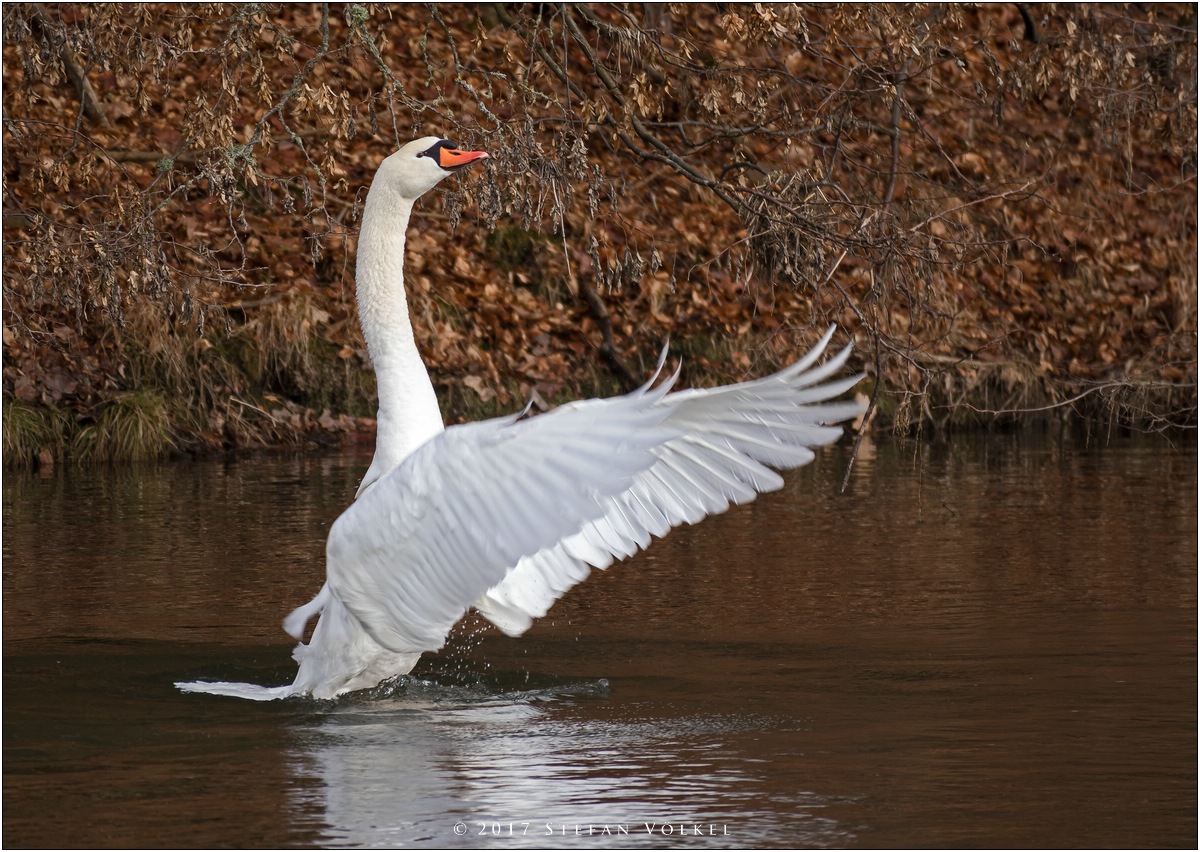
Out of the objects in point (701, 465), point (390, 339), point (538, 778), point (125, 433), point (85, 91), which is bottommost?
point (538, 778)

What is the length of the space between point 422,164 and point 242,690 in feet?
7.75

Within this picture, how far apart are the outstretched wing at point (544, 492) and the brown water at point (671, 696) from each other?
519 mm

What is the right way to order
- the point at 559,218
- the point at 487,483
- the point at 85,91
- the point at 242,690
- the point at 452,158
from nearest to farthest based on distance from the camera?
the point at 487,483
the point at 242,690
the point at 452,158
the point at 559,218
the point at 85,91

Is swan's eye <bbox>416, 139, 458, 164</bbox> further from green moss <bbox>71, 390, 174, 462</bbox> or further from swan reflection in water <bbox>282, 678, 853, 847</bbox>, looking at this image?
green moss <bbox>71, 390, 174, 462</bbox>

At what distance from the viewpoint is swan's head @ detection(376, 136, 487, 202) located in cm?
766

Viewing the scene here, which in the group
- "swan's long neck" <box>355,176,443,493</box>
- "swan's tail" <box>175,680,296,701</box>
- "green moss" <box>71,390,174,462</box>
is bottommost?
"swan's tail" <box>175,680,296,701</box>

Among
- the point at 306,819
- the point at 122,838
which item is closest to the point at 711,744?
the point at 306,819

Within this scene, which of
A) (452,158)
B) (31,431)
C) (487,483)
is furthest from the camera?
(31,431)

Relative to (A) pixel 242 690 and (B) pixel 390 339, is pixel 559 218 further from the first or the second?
(A) pixel 242 690

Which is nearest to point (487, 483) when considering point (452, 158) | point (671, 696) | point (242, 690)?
point (671, 696)

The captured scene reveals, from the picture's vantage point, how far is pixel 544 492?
529 cm

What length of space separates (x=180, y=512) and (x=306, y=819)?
6696 mm

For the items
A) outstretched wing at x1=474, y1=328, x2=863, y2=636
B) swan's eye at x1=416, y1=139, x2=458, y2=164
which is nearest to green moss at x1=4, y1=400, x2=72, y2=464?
swan's eye at x1=416, y1=139, x2=458, y2=164

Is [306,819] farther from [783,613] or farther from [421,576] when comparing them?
[783,613]
